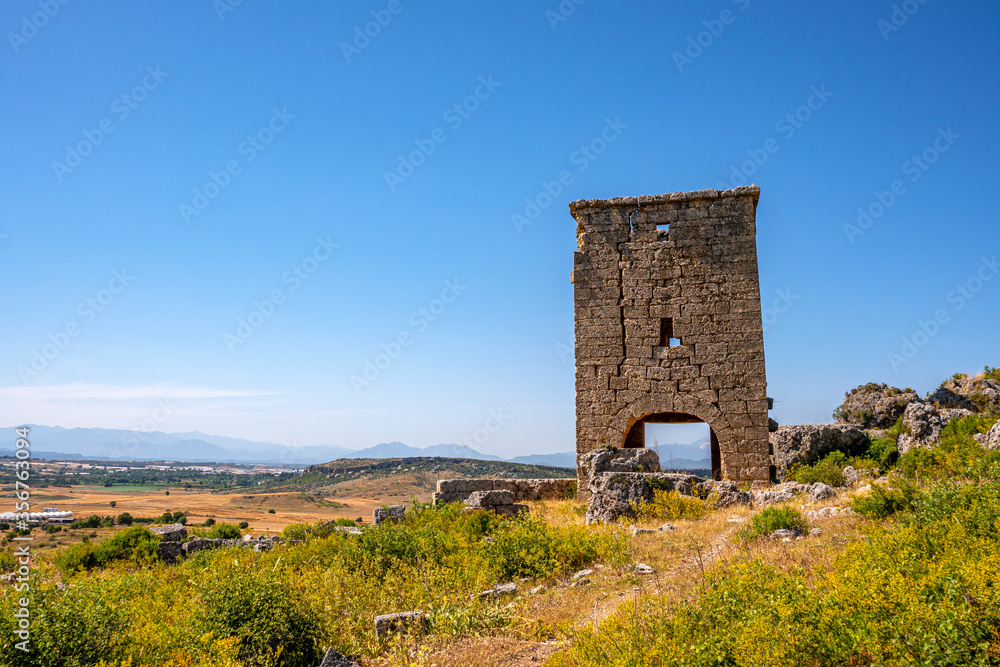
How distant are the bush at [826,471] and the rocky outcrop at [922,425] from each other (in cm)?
102

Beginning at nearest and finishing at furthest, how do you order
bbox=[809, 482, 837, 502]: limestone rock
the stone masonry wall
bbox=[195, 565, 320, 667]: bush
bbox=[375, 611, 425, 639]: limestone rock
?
bbox=[195, 565, 320, 667]: bush
bbox=[375, 611, 425, 639]: limestone rock
bbox=[809, 482, 837, 502]: limestone rock
the stone masonry wall

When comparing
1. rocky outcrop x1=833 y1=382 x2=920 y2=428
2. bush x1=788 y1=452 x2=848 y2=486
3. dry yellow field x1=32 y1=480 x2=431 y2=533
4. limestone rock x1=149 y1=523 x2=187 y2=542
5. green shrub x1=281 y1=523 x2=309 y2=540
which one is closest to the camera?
green shrub x1=281 y1=523 x2=309 y2=540

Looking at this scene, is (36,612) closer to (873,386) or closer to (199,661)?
(199,661)

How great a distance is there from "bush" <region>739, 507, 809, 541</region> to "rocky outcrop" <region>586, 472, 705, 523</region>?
9.29 feet

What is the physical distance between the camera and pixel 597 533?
796 centimetres

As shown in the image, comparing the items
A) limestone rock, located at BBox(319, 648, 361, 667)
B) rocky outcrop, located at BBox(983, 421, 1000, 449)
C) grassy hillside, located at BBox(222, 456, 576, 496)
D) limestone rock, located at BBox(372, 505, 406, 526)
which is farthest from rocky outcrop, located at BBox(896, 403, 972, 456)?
grassy hillside, located at BBox(222, 456, 576, 496)

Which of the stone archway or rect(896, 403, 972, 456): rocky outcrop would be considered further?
the stone archway

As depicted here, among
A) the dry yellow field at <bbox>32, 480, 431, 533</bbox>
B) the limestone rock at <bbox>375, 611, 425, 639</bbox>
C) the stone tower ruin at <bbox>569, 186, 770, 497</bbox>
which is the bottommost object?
the dry yellow field at <bbox>32, 480, 431, 533</bbox>

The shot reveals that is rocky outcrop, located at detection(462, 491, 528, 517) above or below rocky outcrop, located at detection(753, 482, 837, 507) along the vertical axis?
below

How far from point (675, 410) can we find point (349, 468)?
2390 inches

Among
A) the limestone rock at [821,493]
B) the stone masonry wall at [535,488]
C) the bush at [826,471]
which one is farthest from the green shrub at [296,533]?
the bush at [826,471]

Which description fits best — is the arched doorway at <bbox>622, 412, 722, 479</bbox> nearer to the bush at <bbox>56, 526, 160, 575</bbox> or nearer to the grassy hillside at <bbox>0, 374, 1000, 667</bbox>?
the grassy hillside at <bbox>0, 374, 1000, 667</bbox>

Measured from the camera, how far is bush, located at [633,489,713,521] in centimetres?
971

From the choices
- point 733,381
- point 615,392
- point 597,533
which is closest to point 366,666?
point 597,533
